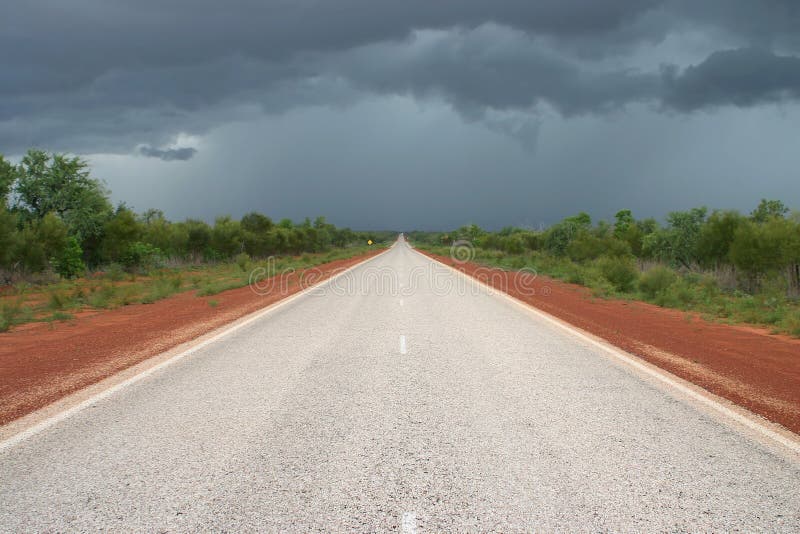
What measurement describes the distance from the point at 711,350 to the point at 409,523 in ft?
28.1

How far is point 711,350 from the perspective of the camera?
32.1 ft

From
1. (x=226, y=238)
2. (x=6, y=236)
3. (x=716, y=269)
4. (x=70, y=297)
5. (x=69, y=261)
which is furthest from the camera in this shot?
(x=226, y=238)

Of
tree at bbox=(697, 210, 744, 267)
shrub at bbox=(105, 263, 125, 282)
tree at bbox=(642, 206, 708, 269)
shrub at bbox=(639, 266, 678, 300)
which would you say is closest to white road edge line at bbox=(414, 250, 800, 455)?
shrub at bbox=(639, 266, 678, 300)

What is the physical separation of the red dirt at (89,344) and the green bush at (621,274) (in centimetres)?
1584

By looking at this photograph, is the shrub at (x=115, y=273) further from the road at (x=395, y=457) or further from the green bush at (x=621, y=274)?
the green bush at (x=621, y=274)

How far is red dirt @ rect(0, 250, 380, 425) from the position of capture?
6922 millimetres

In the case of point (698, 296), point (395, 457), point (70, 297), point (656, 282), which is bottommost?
point (698, 296)

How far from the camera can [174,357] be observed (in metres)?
8.76

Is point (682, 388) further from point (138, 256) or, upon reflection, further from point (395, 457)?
point (138, 256)

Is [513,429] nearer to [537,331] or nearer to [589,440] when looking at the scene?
[589,440]

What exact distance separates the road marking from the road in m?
0.02

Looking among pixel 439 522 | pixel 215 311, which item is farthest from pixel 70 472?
pixel 215 311

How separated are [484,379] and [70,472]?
→ 477 centimetres

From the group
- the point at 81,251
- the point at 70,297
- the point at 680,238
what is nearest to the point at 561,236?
the point at 680,238
